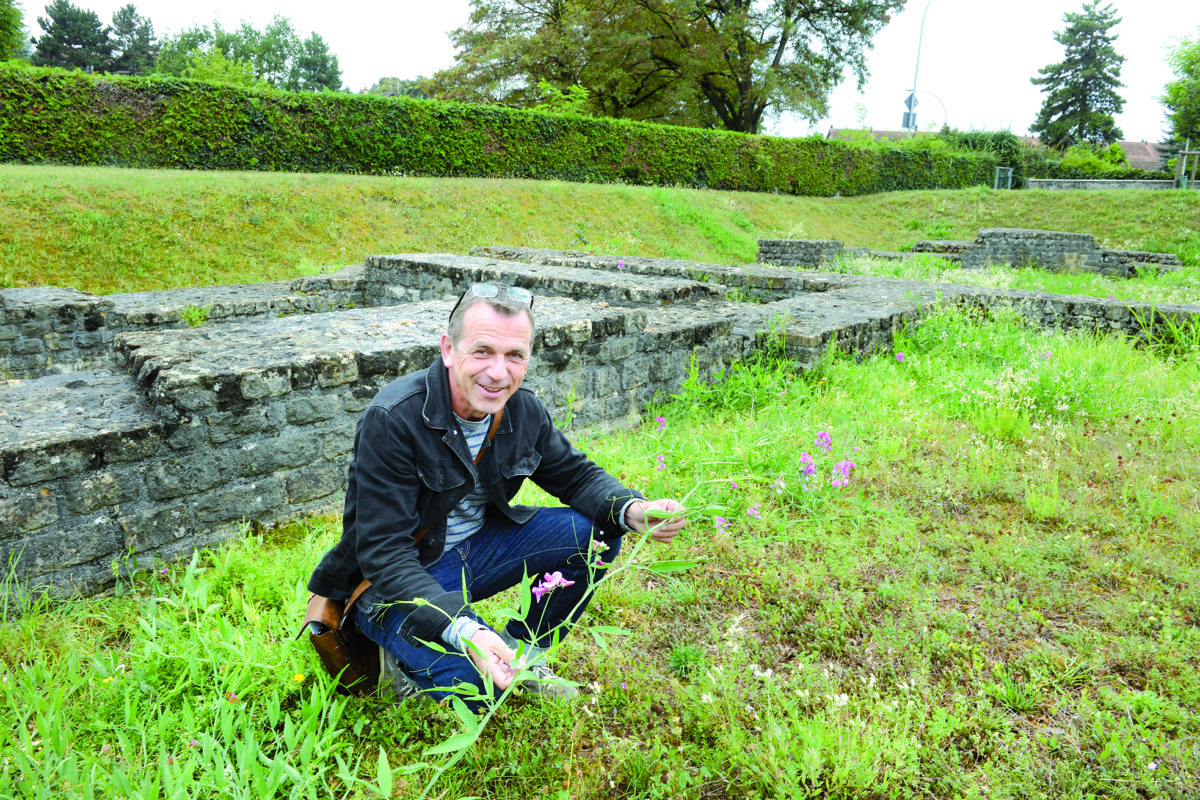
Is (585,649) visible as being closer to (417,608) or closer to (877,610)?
(417,608)

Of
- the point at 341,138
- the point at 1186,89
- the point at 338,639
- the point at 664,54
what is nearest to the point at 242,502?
the point at 338,639

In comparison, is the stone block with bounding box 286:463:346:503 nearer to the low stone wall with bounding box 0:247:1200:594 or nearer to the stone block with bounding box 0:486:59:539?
the low stone wall with bounding box 0:247:1200:594

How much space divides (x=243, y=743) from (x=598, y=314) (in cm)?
326

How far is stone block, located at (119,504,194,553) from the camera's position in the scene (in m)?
2.77

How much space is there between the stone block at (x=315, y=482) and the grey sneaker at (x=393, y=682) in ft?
4.48

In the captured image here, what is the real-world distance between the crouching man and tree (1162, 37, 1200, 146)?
49.9 metres

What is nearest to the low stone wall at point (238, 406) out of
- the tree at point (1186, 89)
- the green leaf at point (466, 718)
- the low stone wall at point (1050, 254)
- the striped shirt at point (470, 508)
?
the striped shirt at point (470, 508)

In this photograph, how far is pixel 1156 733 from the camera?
78.0 inches

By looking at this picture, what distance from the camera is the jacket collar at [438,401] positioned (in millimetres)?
1949

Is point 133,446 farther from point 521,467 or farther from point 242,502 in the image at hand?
point 521,467

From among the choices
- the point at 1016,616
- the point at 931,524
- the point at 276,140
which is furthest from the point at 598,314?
the point at 276,140

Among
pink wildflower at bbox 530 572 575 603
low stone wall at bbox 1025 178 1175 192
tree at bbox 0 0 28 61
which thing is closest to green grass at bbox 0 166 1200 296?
low stone wall at bbox 1025 178 1175 192

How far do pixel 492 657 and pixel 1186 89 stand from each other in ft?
167

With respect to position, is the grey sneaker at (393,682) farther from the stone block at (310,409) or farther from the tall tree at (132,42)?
the tall tree at (132,42)
